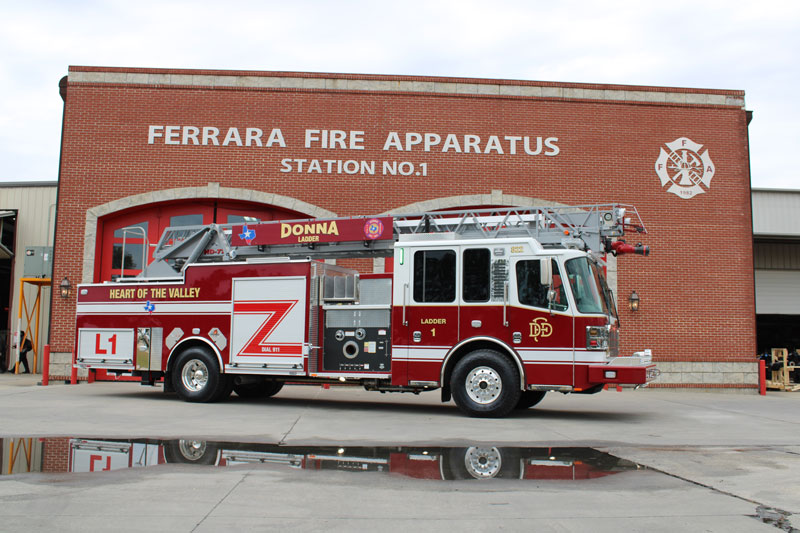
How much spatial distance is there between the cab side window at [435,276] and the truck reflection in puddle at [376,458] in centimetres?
351

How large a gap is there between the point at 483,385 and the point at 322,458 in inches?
161

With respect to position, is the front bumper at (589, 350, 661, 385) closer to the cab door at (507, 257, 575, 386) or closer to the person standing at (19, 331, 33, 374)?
the cab door at (507, 257, 575, 386)

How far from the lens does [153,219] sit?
62.3 ft

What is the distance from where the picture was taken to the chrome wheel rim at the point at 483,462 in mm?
6398

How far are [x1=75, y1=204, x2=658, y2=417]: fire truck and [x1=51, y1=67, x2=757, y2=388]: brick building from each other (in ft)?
17.7

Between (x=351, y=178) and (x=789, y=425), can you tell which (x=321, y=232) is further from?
(x=789, y=425)

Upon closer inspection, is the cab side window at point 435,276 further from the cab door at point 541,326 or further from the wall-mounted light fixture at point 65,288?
the wall-mounted light fixture at point 65,288

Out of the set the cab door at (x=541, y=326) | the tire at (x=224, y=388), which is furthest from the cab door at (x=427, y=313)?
the tire at (x=224, y=388)

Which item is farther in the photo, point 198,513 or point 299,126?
point 299,126

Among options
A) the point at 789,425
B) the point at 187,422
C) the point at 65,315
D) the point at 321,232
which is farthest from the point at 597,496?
the point at 65,315

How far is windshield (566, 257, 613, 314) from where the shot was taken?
1042 cm

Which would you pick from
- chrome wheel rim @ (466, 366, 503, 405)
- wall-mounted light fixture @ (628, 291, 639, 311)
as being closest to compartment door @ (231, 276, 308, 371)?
chrome wheel rim @ (466, 366, 503, 405)

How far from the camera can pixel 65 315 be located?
712 inches

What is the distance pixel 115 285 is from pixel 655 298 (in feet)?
42.9
